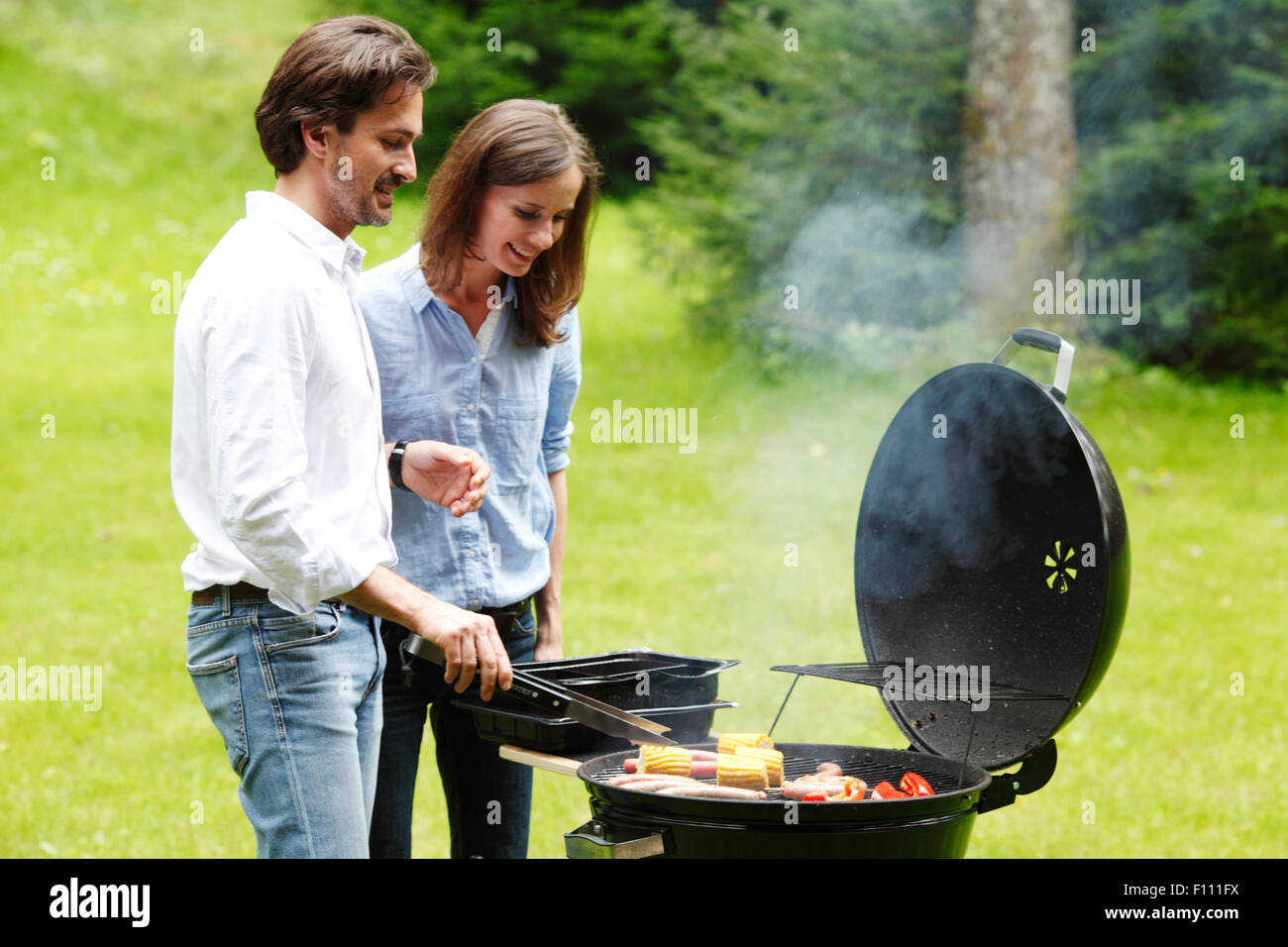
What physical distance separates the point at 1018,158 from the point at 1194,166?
1091mm

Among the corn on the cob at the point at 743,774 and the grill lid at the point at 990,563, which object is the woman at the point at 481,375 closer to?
the corn on the cob at the point at 743,774

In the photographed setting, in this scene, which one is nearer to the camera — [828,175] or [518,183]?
[518,183]

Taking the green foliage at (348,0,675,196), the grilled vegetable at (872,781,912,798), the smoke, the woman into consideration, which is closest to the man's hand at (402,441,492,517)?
the woman

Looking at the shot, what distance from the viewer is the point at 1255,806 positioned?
4586 mm

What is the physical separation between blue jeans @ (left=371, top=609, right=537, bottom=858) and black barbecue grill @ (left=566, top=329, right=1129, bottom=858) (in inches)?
17.3

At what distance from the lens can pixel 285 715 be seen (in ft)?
6.90

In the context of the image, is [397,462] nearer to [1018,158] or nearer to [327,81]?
[327,81]

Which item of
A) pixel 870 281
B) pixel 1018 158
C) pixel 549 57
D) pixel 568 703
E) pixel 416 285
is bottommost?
pixel 568 703

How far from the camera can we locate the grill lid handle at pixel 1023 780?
246 cm

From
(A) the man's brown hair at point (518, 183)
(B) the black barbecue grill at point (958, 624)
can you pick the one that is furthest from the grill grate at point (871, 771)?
(A) the man's brown hair at point (518, 183)

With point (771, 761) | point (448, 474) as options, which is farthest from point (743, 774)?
point (448, 474)

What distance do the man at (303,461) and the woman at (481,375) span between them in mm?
410
